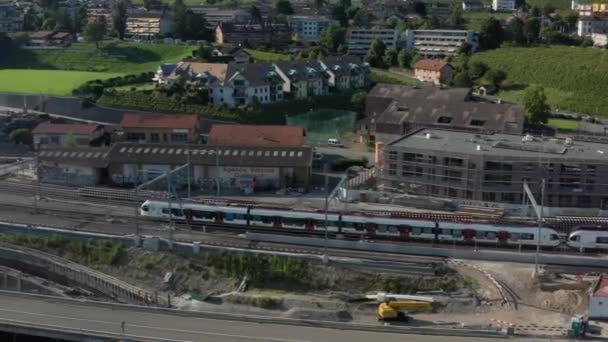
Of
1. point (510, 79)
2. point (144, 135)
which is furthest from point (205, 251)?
point (510, 79)

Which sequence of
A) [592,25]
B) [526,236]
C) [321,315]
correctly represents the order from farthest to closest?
[592,25] < [526,236] < [321,315]

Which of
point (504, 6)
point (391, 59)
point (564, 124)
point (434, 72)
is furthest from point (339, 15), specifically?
point (564, 124)

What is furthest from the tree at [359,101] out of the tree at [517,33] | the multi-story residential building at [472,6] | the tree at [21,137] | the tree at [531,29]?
the multi-story residential building at [472,6]

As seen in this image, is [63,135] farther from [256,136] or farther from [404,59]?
[404,59]

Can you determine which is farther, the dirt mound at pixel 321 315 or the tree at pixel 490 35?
the tree at pixel 490 35

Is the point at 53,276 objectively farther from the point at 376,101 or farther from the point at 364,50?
the point at 364,50

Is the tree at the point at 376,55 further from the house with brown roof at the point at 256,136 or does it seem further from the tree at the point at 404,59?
the house with brown roof at the point at 256,136
